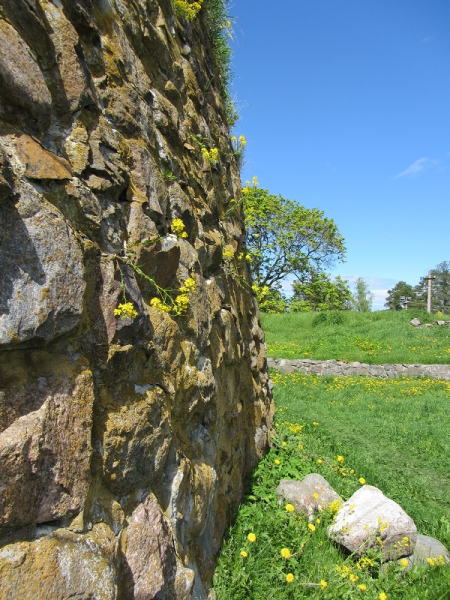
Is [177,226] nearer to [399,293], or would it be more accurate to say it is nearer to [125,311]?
[125,311]

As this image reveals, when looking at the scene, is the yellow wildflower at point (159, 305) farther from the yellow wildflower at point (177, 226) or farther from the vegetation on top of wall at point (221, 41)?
the vegetation on top of wall at point (221, 41)

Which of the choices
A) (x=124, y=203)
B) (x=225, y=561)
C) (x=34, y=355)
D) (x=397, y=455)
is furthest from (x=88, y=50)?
(x=397, y=455)

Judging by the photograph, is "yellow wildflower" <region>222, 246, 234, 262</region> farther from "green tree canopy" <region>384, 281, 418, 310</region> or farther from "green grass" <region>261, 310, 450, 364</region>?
"green tree canopy" <region>384, 281, 418, 310</region>

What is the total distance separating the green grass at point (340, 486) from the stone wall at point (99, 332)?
37cm

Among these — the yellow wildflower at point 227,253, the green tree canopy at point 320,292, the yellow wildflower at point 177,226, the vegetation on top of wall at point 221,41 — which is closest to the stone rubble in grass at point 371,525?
the yellow wildflower at point 227,253

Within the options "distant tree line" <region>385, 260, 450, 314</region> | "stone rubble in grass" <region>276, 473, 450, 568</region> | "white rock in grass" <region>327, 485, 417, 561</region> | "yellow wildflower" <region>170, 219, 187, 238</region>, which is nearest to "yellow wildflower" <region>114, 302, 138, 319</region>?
"yellow wildflower" <region>170, 219, 187, 238</region>

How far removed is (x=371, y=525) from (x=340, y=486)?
100 centimetres

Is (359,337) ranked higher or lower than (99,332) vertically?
higher

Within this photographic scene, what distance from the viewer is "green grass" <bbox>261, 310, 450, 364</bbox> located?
15086mm

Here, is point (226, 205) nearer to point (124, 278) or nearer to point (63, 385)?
point (124, 278)

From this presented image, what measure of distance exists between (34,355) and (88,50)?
1.86m

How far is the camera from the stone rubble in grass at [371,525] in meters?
3.49

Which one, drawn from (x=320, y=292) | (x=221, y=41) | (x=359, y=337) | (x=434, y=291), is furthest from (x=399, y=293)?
(x=221, y=41)

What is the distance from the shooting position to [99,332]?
180 cm
